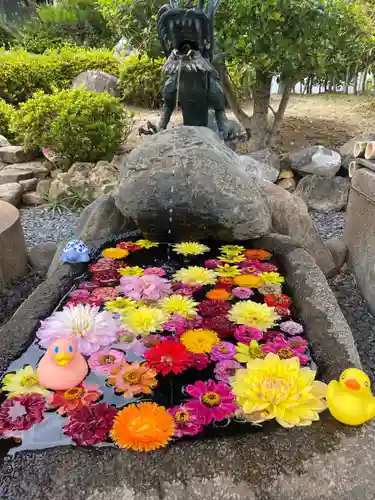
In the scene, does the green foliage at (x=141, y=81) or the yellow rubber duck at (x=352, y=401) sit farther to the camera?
the green foliage at (x=141, y=81)

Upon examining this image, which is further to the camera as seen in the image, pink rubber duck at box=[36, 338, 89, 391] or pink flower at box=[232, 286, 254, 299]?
pink flower at box=[232, 286, 254, 299]

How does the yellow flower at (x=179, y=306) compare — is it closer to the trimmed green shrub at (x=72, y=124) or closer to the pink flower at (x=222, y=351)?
the pink flower at (x=222, y=351)

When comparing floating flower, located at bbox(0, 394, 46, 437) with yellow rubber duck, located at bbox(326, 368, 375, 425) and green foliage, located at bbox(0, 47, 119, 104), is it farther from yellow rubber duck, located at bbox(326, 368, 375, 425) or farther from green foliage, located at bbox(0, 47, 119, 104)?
green foliage, located at bbox(0, 47, 119, 104)

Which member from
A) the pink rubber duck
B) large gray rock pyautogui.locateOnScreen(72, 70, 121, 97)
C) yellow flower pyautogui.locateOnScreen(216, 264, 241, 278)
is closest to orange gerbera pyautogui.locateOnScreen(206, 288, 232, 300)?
yellow flower pyautogui.locateOnScreen(216, 264, 241, 278)

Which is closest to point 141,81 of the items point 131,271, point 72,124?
point 72,124

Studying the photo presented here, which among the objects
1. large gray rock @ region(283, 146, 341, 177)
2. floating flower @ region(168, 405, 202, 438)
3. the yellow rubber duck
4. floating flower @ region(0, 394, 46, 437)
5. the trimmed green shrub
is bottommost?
large gray rock @ region(283, 146, 341, 177)

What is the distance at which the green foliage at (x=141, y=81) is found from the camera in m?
9.56

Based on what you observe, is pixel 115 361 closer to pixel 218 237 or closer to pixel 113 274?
pixel 113 274

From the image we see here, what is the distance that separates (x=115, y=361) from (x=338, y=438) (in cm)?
88

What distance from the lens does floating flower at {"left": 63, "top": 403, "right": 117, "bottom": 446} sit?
1.43 m

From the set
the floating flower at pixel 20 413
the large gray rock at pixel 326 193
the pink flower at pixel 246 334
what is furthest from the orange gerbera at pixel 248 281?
the large gray rock at pixel 326 193

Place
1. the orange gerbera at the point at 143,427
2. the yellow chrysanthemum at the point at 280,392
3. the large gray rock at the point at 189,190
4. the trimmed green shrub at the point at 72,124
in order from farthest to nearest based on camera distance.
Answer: the trimmed green shrub at the point at 72,124
the large gray rock at the point at 189,190
the yellow chrysanthemum at the point at 280,392
the orange gerbera at the point at 143,427

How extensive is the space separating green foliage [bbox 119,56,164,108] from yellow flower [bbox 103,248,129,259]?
729 cm

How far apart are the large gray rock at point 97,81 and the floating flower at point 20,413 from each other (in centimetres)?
881
